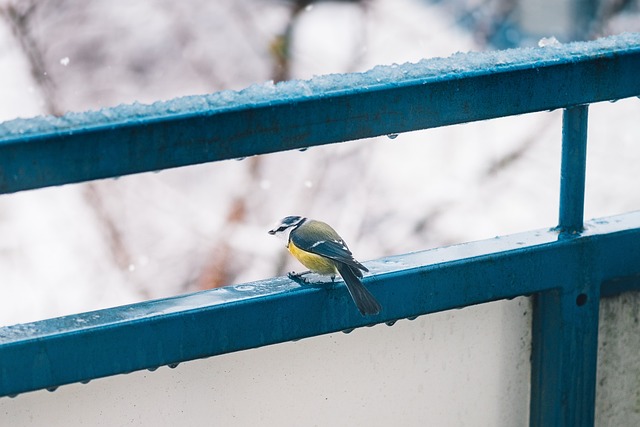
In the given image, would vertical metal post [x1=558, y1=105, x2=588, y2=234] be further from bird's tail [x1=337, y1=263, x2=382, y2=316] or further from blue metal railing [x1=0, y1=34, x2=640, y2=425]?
bird's tail [x1=337, y1=263, x2=382, y2=316]

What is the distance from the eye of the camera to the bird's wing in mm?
1421

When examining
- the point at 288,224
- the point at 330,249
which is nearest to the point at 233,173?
the point at 288,224

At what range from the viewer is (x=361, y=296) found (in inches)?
54.2

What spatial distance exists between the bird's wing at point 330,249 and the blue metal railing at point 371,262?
4cm

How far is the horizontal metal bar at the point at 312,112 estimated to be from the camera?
115 centimetres

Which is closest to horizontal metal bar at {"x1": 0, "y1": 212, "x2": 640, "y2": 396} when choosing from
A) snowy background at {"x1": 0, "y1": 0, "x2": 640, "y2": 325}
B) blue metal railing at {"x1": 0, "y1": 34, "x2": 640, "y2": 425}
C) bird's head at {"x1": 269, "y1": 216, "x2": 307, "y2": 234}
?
blue metal railing at {"x1": 0, "y1": 34, "x2": 640, "y2": 425}

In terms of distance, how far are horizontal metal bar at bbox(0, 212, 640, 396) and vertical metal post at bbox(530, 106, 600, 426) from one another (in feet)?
0.04

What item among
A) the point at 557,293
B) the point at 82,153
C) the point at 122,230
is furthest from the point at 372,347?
the point at 122,230

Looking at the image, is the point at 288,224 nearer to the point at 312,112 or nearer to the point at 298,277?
the point at 298,277

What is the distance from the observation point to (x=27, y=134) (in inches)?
44.6

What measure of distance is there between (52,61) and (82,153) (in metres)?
4.49

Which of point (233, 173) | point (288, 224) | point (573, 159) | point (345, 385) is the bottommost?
point (345, 385)

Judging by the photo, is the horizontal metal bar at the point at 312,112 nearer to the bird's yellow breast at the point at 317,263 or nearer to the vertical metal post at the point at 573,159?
the vertical metal post at the point at 573,159

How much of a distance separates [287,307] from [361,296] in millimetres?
100
